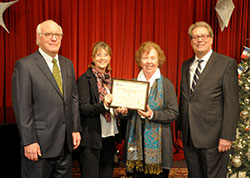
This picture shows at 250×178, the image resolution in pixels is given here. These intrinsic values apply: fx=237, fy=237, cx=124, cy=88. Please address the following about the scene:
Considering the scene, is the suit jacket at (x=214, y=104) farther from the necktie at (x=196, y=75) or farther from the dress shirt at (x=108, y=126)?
the dress shirt at (x=108, y=126)

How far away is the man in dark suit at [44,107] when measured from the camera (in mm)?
2102

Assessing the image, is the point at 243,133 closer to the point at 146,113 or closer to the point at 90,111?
the point at 146,113

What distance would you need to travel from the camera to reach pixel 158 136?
246cm

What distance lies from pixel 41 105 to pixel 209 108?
5.48 feet

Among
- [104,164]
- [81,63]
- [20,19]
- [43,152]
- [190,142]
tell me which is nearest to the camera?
[43,152]

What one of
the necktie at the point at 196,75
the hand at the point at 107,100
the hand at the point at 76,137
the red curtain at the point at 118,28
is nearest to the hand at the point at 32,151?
the hand at the point at 76,137

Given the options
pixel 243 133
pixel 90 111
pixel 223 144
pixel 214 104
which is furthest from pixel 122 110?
pixel 243 133

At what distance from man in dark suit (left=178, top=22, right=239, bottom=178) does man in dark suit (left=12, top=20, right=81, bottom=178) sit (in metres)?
1.29

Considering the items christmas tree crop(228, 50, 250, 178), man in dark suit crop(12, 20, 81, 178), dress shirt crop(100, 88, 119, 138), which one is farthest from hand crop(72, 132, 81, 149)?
christmas tree crop(228, 50, 250, 178)

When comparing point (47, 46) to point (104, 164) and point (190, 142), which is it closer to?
point (104, 164)

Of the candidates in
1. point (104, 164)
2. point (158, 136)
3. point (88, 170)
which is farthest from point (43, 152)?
point (158, 136)

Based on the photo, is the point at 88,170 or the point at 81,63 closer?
the point at 88,170

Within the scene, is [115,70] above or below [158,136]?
above

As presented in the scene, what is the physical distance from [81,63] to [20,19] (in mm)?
1341
